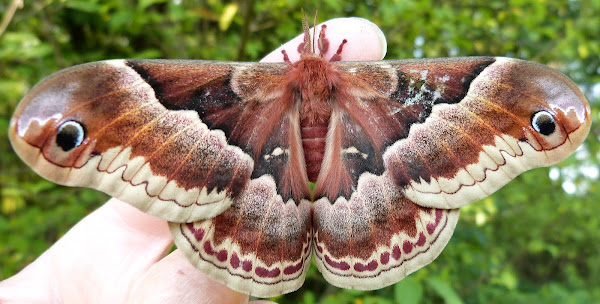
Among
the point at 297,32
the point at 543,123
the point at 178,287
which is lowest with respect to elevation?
the point at 297,32

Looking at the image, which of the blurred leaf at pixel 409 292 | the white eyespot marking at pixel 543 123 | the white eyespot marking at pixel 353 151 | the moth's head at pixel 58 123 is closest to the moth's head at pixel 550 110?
the white eyespot marking at pixel 543 123

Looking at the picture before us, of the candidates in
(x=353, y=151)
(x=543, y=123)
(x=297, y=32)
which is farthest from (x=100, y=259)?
(x=297, y=32)

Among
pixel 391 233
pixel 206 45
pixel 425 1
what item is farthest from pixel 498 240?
pixel 391 233

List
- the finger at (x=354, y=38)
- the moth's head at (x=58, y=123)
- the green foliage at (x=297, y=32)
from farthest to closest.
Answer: the green foliage at (x=297, y=32)
the finger at (x=354, y=38)
the moth's head at (x=58, y=123)

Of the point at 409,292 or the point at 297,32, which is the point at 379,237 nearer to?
the point at 409,292

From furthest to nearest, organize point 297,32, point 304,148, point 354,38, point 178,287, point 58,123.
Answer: point 297,32 < point 354,38 < point 304,148 < point 178,287 < point 58,123

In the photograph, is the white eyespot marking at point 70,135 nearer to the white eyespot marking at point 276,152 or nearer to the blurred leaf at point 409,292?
the white eyespot marking at point 276,152

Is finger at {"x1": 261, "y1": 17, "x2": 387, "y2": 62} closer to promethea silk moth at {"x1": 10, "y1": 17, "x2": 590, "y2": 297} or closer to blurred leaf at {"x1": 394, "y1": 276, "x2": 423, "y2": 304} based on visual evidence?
promethea silk moth at {"x1": 10, "y1": 17, "x2": 590, "y2": 297}
